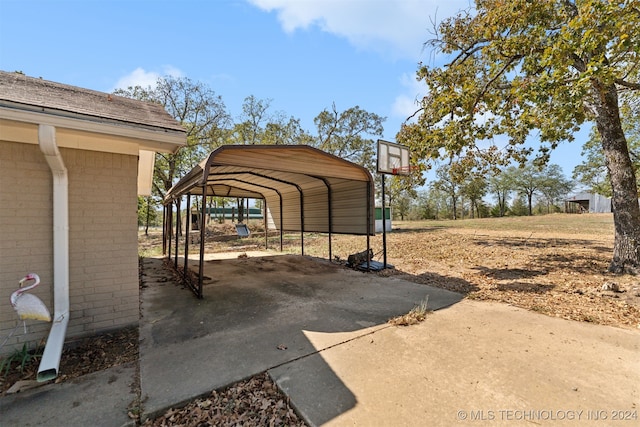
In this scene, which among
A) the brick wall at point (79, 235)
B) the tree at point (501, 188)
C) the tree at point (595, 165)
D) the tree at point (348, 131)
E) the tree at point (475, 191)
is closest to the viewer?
the brick wall at point (79, 235)

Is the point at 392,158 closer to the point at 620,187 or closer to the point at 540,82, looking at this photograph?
the point at 540,82

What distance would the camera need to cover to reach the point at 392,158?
22.8ft

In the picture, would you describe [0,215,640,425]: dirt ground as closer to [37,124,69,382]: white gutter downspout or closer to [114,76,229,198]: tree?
[37,124,69,382]: white gutter downspout

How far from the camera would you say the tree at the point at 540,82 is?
379 centimetres

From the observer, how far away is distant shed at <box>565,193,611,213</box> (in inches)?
1331

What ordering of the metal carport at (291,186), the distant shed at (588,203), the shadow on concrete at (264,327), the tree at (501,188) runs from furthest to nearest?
the tree at (501,188)
the distant shed at (588,203)
the metal carport at (291,186)
the shadow on concrete at (264,327)

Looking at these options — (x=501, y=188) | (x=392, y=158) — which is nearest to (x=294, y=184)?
(x=392, y=158)

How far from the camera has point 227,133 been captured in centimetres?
1888

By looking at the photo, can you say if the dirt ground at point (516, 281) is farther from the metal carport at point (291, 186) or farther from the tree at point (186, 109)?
the tree at point (186, 109)

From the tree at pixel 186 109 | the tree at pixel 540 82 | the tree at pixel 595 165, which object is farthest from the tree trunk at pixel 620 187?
the tree at pixel 186 109

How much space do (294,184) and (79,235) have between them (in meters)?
5.78

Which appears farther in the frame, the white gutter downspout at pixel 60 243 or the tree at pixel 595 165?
the tree at pixel 595 165

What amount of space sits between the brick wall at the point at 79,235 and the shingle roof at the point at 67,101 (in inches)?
20.6

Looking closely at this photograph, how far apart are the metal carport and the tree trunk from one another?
476 cm
